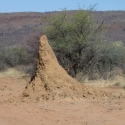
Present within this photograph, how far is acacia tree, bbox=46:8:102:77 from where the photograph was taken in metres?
24.0

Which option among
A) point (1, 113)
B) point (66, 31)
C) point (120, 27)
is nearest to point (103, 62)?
point (66, 31)

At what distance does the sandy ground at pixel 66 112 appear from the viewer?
10570 mm

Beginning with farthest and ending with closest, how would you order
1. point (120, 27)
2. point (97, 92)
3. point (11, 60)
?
point (120, 27) → point (11, 60) → point (97, 92)

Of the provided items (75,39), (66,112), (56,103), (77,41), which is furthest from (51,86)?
(75,39)

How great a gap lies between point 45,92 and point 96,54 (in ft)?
35.7

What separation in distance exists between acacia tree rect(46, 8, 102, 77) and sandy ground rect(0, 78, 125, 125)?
1006 cm

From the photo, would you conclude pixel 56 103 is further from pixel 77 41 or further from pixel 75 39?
pixel 75 39

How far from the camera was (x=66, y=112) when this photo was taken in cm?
1204

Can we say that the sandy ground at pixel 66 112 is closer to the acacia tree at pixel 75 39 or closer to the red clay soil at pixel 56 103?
the red clay soil at pixel 56 103

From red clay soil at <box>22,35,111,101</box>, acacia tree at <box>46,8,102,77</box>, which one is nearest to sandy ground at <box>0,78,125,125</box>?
red clay soil at <box>22,35,111,101</box>

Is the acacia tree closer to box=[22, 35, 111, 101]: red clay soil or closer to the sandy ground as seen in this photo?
box=[22, 35, 111, 101]: red clay soil

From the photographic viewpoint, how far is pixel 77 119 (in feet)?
35.9

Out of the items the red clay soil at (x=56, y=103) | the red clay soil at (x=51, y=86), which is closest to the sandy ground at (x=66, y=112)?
the red clay soil at (x=56, y=103)

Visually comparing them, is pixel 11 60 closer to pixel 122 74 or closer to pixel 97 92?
pixel 122 74
